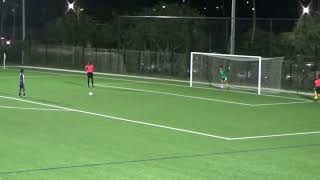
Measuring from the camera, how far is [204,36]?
50188 millimetres

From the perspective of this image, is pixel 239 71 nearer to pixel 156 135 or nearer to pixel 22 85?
pixel 22 85

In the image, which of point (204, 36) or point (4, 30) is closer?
point (204, 36)

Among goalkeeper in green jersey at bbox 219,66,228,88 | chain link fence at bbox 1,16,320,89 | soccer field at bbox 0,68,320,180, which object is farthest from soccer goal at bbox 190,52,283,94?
chain link fence at bbox 1,16,320,89

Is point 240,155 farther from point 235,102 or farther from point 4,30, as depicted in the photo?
point 4,30

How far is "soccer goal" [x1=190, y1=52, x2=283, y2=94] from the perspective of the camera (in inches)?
1443

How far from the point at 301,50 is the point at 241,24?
11.9 metres

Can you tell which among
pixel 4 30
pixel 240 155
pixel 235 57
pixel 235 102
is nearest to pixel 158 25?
pixel 235 57

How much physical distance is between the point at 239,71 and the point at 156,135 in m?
19.8

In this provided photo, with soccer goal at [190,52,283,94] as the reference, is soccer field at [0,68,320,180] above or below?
below

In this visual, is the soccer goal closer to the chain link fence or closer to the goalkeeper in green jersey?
the goalkeeper in green jersey

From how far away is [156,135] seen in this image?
19750 mm

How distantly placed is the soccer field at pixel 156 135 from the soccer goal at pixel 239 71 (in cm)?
152

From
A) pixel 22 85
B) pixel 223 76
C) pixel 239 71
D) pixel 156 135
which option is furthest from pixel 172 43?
pixel 156 135

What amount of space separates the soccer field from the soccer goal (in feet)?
4.98
